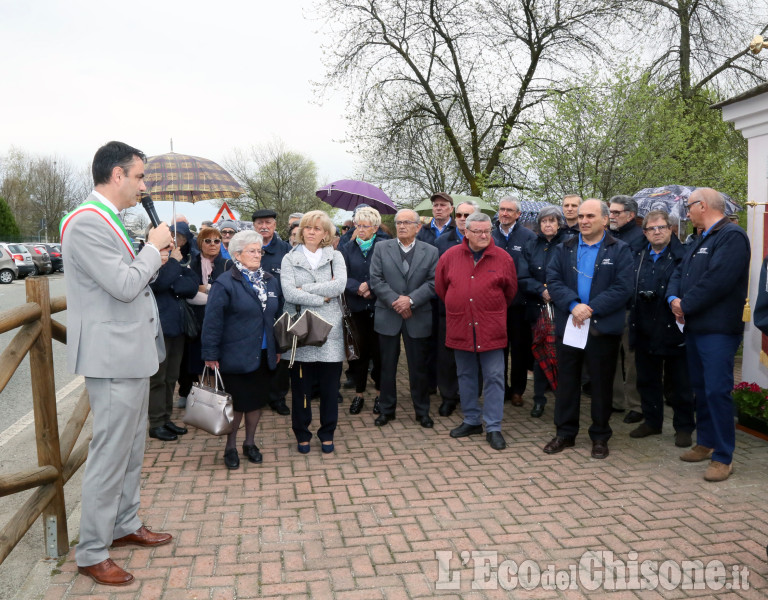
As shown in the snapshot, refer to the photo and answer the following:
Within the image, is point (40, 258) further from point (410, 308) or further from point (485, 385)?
point (485, 385)

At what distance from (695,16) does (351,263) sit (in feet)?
53.7

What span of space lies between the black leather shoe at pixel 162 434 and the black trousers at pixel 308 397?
1168mm

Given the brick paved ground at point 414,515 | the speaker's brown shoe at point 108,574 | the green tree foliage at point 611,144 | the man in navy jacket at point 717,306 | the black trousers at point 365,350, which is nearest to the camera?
the speaker's brown shoe at point 108,574

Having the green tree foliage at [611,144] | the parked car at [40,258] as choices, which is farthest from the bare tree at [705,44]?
the parked car at [40,258]

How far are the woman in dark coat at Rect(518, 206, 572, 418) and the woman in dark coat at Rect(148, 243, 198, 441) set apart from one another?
325cm

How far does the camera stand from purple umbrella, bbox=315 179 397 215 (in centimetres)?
872

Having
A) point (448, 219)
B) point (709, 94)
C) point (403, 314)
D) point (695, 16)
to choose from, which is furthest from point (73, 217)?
point (695, 16)

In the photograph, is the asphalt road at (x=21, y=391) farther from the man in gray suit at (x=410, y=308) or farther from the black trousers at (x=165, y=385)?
the man in gray suit at (x=410, y=308)

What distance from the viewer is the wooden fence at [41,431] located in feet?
10.6

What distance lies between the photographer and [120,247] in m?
3.21

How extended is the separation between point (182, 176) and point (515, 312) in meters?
3.64

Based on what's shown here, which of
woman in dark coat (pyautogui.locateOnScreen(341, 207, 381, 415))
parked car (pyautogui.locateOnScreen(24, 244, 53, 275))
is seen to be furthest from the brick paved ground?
parked car (pyautogui.locateOnScreen(24, 244, 53, 275))

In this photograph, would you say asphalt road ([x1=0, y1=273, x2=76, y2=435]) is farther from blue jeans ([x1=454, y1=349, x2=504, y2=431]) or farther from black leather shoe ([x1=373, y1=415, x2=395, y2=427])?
blue jeans ([x1=454, y1=349, x2=504, y2=431])

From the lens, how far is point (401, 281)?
6.23 meters
